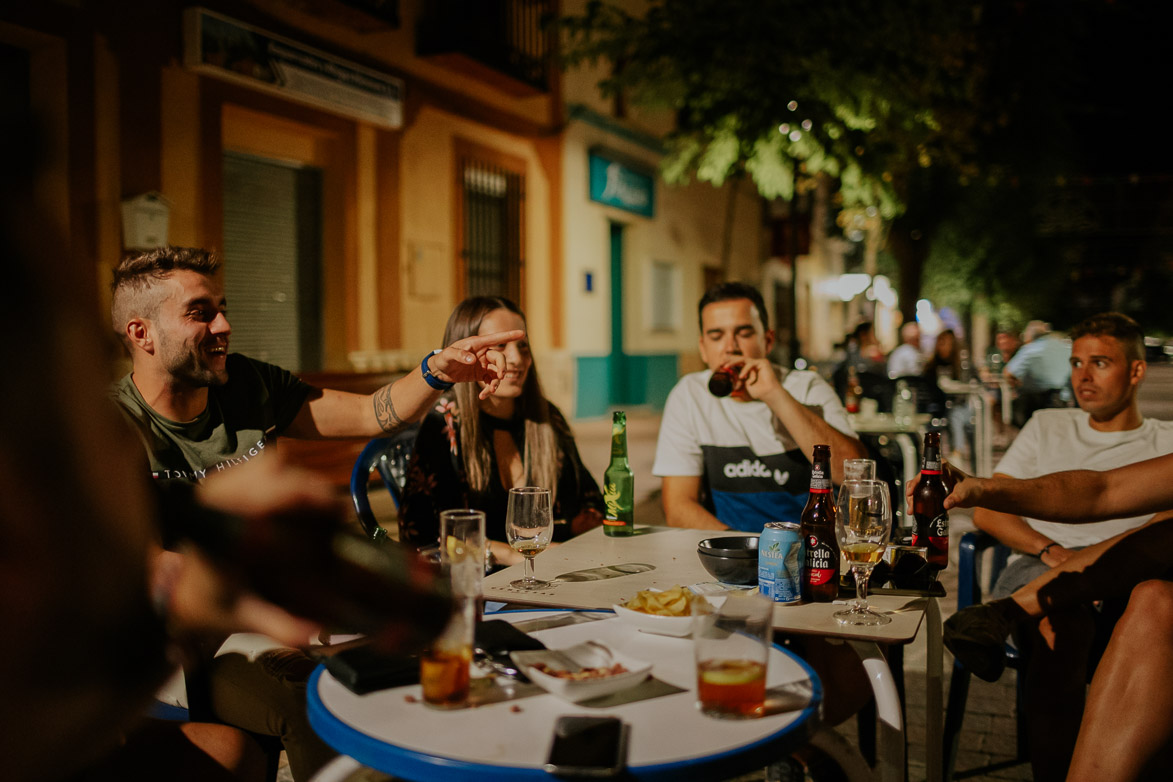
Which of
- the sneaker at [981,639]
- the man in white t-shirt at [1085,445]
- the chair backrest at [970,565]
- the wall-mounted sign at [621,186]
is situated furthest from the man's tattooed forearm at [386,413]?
the wall-mounted sign at [621,186]

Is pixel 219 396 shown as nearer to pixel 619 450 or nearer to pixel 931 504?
pixel 619 450

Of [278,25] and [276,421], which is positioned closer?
[276,421]

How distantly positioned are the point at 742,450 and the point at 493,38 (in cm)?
804

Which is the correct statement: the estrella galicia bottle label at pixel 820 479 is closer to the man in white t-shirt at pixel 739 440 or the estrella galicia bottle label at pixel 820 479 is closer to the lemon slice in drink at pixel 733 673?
the lemon slice in drink at pixel 733 673

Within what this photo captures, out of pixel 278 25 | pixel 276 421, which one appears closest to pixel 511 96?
pixel 278 25

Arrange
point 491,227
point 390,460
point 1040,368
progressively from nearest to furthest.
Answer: point 390,460 → point 1040,368 → point 491,227

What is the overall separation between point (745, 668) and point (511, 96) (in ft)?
36.0

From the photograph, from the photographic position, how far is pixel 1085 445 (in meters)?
3.45

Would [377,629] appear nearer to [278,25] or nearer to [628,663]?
[628,663]

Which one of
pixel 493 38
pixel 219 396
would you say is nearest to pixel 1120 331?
pixel 219 396

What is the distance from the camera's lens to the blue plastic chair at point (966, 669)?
9.16 feet

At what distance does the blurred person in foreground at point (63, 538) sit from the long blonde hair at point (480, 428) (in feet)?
8.09

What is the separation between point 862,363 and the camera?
32.9 ft

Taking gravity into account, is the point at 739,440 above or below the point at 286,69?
below
